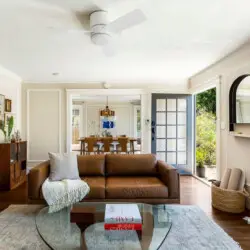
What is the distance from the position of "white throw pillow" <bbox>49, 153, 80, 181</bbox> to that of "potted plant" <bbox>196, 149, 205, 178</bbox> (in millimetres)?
3192

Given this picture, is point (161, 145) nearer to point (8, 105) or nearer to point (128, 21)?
point (8, 105)

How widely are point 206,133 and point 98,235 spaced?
468 centimetres

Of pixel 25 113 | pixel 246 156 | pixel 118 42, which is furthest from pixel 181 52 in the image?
pixel 25 113

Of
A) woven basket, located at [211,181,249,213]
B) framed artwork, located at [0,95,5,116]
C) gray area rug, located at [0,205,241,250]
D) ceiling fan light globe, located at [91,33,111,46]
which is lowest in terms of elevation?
gray area rug, located at [0,205,241,250]

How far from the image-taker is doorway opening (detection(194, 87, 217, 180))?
5.83 metres

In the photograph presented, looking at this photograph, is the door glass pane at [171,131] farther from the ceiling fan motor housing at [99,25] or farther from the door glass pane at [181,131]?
the ceiling fan motor housing at [99,25]

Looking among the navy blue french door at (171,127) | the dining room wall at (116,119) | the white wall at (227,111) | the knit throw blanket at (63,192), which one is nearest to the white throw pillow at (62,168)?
the knit throw blanket at (63,192)

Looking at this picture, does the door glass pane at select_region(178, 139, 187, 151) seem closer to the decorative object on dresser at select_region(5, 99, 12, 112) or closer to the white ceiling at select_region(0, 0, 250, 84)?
the white ceiling at select_region(0, 0, 250, 84)

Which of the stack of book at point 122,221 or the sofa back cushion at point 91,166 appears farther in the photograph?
the sofa back cushion at point 91,166

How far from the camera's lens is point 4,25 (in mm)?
2629

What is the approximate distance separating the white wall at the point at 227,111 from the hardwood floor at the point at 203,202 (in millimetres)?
586

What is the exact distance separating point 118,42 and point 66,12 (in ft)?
3.29

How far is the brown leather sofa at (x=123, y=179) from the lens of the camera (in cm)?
312

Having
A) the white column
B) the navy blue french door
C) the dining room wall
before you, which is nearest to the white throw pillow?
the white column
